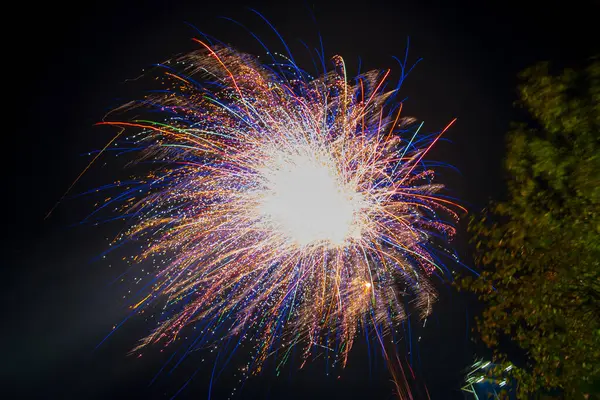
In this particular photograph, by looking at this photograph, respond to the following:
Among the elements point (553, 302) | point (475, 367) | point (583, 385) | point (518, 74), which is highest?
point (475, 367)

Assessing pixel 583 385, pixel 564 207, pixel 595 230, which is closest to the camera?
pixel 583 385

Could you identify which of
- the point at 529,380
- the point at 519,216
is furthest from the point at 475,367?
the point at 519,216

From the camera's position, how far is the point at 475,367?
28.5m

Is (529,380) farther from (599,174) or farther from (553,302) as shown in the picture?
(599,174)

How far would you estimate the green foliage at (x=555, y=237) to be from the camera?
657 cm

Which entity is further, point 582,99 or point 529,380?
point 529,380

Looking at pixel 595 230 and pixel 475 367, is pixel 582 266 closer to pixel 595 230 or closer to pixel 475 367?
pixel 595 230

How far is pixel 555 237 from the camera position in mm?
6957

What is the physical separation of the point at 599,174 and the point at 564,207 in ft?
3.46

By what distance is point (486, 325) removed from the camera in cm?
840

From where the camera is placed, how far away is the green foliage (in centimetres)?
657

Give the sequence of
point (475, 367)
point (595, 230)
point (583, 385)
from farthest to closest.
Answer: point (475, 367)
point (595, 230)
point (583, 385)

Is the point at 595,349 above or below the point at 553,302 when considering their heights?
below

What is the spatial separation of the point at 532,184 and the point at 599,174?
1.27 m
